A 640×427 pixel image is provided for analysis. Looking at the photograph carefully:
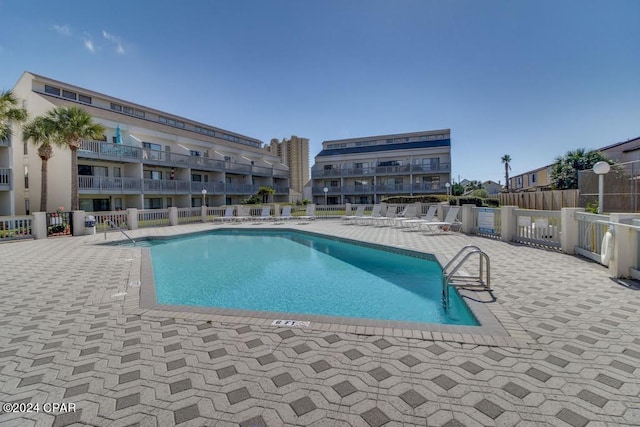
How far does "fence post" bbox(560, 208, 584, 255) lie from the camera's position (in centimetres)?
838

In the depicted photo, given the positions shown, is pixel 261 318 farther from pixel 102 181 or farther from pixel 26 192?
pixel 26 192

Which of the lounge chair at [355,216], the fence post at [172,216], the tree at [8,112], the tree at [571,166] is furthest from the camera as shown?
the tree at [571,166]

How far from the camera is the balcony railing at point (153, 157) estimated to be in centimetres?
2161

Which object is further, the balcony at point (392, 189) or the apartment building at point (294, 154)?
the apartment building at point (294, 154)

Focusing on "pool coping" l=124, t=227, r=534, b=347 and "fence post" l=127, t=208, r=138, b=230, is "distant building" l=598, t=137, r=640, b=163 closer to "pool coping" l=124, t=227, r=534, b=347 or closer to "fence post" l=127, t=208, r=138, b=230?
"pool coping" l=124, t=227, r=534, b=347

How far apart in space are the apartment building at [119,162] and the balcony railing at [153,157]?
2.3 inches

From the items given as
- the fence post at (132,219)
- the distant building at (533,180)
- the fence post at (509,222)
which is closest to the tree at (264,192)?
the fence post at (132,219)

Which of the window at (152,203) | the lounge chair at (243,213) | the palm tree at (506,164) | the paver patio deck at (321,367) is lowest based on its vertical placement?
the paver patio deck at (321,367)

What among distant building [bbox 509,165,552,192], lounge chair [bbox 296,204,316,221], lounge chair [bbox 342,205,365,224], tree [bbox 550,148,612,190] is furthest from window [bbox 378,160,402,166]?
lounge chair [bbox 342,205,365,224]

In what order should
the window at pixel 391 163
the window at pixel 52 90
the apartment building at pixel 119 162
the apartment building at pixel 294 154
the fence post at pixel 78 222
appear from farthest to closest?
the apartment building at pixel 294 154 < the window at pixel 391 163 < the window at pixel 52 90 < the apartment building at pixel 119 162 < the fence post at pixel 78 222

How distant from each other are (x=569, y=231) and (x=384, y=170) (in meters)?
29.9

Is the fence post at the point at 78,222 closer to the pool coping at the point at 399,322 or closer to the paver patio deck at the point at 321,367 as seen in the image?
the paver patio deck at the point at 321,367

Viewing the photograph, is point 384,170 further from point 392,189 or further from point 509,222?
point 509,222

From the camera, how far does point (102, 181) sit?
21875 millimetres
